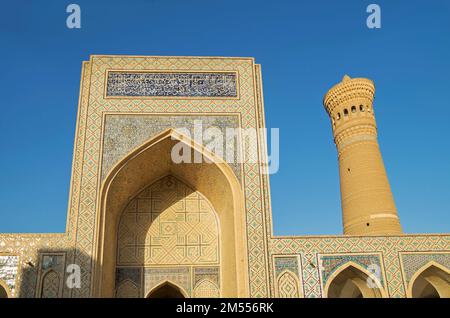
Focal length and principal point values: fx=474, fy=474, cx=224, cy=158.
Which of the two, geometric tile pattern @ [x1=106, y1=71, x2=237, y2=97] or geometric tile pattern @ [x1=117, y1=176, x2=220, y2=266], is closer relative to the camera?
geometric tile pattern @ [x1=117, y1=176, x2=220, y2=266]

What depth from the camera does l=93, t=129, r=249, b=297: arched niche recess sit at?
7586 millimetres

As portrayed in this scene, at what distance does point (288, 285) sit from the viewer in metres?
7.48

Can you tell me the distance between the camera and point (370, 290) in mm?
7770

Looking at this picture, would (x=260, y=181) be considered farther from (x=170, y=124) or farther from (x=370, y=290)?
(x=370, y=290)

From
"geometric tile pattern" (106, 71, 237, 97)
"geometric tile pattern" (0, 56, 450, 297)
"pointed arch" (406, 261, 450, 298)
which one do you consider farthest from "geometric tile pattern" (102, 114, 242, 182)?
"pointed arch" (406, 261, 450, 298)

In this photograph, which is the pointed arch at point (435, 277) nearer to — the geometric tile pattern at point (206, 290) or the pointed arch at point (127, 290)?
the geometric tile pattern at point (206, 290)

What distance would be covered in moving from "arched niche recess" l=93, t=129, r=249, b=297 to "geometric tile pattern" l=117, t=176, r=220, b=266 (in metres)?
0.17

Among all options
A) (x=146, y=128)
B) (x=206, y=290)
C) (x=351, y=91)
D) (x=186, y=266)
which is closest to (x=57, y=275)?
(x=186, y=266)

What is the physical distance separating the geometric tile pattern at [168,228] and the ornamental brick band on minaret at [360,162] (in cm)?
412

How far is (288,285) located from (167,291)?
269 cm

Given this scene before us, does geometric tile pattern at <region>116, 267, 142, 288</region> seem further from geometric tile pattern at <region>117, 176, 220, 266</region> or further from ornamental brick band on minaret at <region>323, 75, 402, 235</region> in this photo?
ornamental brick band on minaret at <region>323, 75, 402, 235</region>

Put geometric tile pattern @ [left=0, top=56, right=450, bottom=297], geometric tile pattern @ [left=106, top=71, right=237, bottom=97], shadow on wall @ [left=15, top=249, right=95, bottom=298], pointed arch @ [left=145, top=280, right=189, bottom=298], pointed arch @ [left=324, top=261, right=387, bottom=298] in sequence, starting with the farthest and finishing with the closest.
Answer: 1. geometric tile pattern @ [left=106, top=71, right=237, bottom=97]
2. pointed arch @ [left=145, top=280, right=189, bottom=298]
3. pointed arch @ [left=324, top=261, right=387, bottom=298]
4. geometric tile pattern @ [left=0, top=56, right=450, bottom=297]
5. shadow on wall @ [left=15, top=249, right=95, bottom=298]

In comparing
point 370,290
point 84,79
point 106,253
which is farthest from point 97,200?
point 370,290

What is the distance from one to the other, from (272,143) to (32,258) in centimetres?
449
